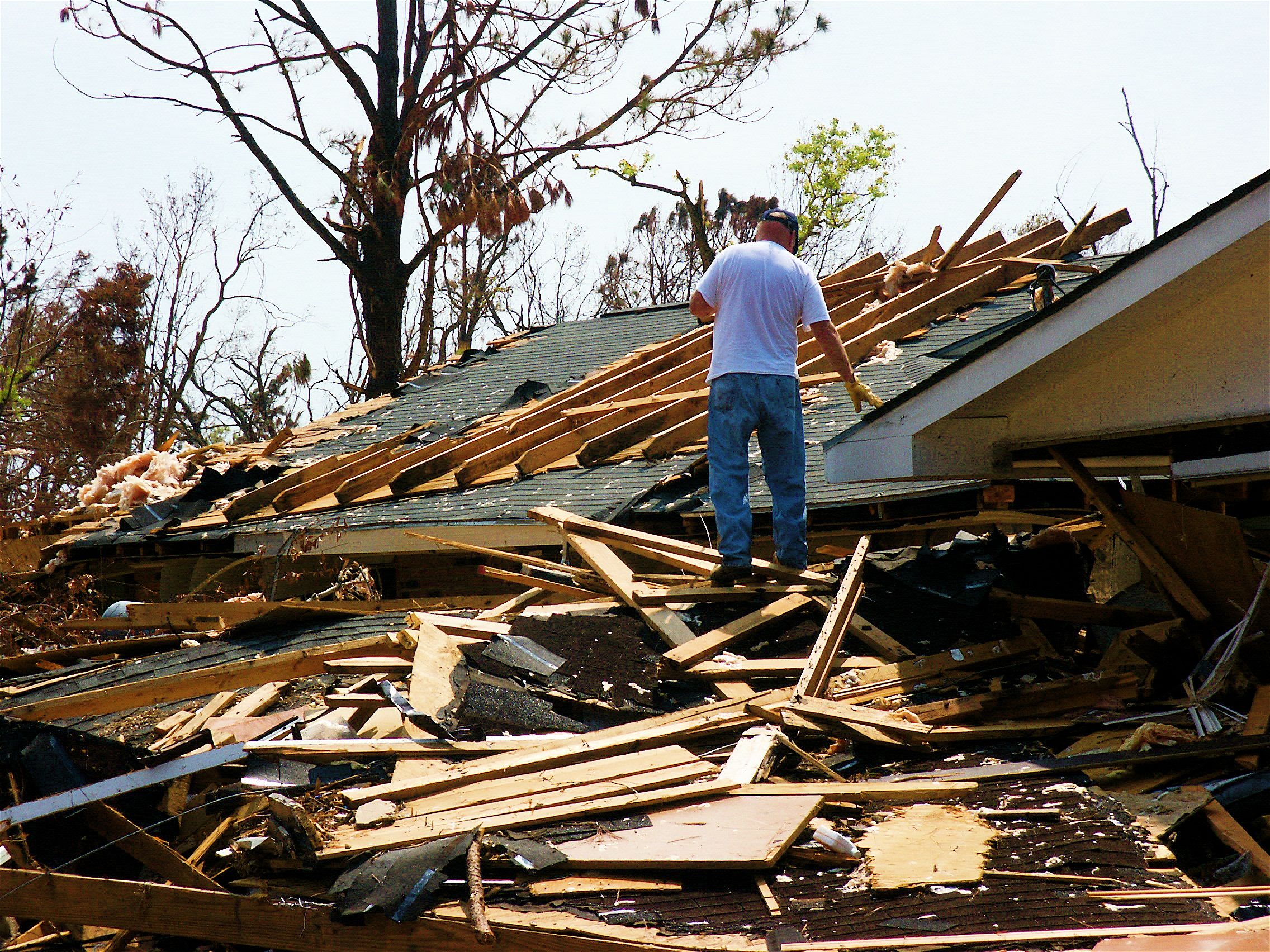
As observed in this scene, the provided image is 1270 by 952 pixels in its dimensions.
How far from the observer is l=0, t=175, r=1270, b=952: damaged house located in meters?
2.94

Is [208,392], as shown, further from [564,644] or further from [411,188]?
[564,644]

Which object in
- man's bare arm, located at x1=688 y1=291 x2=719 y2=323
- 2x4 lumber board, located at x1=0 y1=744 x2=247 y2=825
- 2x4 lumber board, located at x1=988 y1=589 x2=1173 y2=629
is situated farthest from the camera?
man's bare arm, located at x1=688 y1=291 x2=719 y2=323

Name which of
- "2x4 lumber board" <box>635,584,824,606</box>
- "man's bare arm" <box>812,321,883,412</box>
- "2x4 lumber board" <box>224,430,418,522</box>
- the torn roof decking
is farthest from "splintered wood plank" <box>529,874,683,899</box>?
"2x4 lumber board" <box>224,430,418,522</box>

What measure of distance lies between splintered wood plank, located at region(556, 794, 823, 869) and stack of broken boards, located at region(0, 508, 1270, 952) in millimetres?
11

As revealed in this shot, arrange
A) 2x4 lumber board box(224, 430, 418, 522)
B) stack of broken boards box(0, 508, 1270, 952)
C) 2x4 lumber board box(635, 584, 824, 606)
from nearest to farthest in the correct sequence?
stack of broken boards box(0, 508, 1270, 952), 2x4 lumber board box(635, 584, 824, 606), 2x4 lumber board box(224, 430, 418, 522)

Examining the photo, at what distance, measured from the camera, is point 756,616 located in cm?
536

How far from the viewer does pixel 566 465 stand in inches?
385

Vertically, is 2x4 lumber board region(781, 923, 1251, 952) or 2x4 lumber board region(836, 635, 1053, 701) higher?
2x4 lumber board region(836, 635, 1053, 701)

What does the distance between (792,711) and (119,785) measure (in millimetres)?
2487

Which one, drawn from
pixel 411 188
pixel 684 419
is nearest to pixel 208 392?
pixel 411 188

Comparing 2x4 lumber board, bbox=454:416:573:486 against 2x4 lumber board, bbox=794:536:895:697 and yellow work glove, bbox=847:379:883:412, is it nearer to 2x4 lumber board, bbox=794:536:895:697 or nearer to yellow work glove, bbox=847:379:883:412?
yellow work glove, bbox=847:379:883:412

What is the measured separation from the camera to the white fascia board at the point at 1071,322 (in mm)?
4141

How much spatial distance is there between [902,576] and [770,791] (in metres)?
2.90

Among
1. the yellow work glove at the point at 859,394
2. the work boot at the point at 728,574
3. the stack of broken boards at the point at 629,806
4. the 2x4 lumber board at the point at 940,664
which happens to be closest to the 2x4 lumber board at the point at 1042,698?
the stack of broken boards at the point at 629,806
